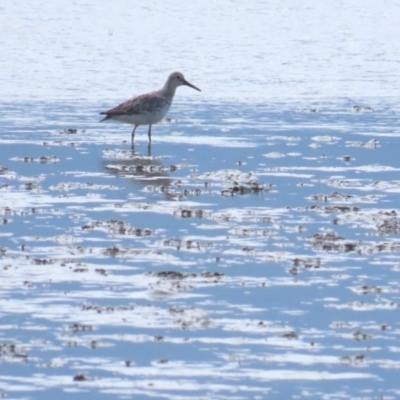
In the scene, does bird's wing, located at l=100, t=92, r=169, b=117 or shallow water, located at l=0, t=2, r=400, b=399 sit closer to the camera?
shallow water, located at l=0, t=2, r=400, b=399

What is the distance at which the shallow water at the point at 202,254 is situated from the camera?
8664 millimetres

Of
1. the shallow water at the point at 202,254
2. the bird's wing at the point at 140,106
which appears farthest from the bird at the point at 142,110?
the shallow water at the point at 202,254

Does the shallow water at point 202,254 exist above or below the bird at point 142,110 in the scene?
below

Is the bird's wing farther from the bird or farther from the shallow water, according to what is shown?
the shallow water

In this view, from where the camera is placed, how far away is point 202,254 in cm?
1205

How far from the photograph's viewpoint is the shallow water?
866 centimetres

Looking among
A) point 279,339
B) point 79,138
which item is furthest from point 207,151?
point 279,339

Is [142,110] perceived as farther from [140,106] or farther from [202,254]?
[202,254]

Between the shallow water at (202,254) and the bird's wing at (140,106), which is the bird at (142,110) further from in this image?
the shallow water at (202,254)

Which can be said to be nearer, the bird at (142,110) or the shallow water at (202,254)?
the shallow water at (202,254)

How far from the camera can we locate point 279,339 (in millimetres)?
9344

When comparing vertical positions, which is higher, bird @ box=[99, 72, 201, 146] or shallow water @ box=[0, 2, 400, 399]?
bird @ box=[99, 72, 201, 146]

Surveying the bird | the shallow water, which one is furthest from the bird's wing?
the shallow water

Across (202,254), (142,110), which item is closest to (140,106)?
(142,110)
